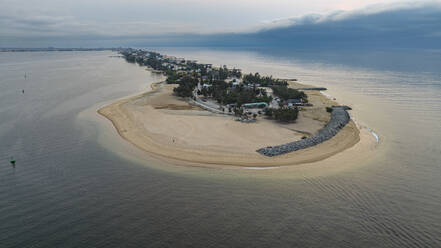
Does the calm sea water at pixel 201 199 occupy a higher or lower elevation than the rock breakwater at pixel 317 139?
lower

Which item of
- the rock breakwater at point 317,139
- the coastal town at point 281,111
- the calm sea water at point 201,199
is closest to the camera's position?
the calm sea water at point 201,199

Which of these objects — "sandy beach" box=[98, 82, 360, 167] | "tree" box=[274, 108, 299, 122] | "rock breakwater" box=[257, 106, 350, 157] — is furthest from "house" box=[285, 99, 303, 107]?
"tree" box=[274, 108, 299, 122]

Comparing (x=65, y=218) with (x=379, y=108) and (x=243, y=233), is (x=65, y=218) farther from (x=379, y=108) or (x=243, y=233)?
(x=379, y=108)

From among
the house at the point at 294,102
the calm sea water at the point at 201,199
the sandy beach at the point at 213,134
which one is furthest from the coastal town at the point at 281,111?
the calm sea water at the point at 201,199

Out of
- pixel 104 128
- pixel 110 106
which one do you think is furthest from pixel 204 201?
pixel 110 106

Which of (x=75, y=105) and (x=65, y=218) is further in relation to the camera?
(x=75, y=105)

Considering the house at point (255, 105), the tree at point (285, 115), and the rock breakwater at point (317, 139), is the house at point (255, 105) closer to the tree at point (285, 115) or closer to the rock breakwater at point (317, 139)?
the tree at point (285, 115)

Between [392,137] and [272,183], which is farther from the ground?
[392,137]

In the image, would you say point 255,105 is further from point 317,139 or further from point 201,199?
point 201,199
